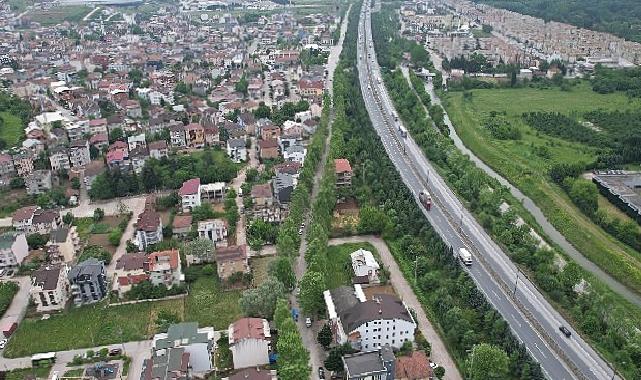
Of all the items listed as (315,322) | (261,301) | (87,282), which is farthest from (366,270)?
(87,282)

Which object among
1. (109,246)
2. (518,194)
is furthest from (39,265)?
(518,194)

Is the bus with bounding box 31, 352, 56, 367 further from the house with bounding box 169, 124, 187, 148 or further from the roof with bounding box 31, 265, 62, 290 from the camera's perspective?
the house with bounding box 169, 124, 187, 148

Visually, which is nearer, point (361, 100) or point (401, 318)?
point (401, 318)

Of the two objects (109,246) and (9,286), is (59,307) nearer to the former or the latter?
(9,286)

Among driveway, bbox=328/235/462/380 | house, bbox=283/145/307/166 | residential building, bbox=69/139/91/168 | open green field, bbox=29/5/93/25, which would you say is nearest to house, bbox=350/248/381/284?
driveway, bbox=328/235/462/380

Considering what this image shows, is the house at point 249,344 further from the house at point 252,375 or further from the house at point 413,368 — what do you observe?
the house at point 413,368

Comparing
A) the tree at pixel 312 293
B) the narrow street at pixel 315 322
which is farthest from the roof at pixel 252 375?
the tree at pixel 312 293

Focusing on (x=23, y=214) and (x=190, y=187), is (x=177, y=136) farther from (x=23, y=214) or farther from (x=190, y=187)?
(x=23, y=214)
